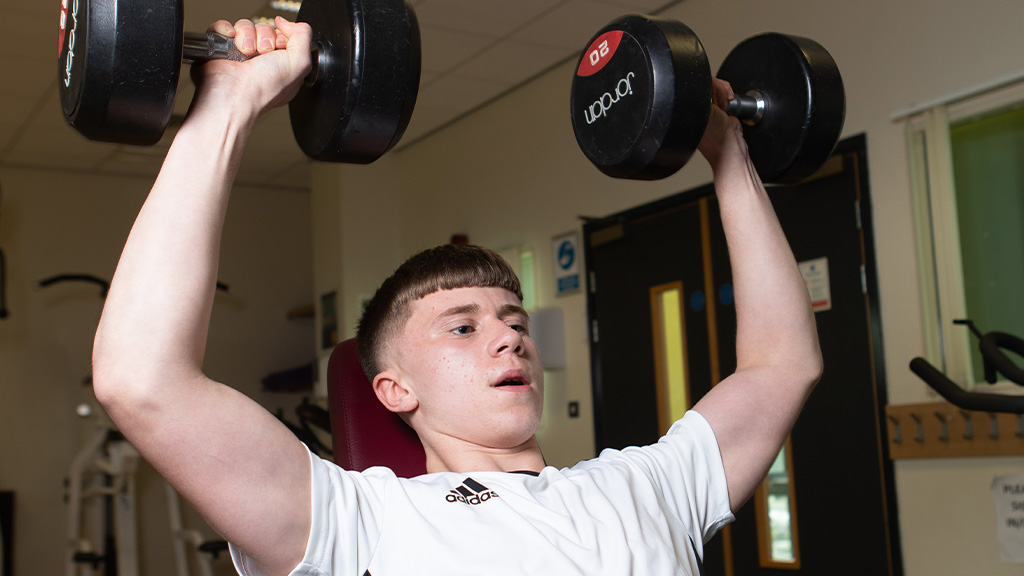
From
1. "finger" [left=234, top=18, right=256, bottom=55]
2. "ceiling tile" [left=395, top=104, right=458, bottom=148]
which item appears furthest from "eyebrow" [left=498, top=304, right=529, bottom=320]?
"ceiling tile" [left=395, top=104, right=458, bottom=148]

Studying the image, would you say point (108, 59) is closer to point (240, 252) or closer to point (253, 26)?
point (253, 26)

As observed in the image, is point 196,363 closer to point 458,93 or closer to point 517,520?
point 517,520

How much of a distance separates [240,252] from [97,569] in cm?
205

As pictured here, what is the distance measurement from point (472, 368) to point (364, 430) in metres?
0.29

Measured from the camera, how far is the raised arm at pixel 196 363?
82cm

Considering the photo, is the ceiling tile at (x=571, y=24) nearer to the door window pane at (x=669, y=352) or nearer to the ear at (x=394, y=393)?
the door window pane at (x=669, y=352)

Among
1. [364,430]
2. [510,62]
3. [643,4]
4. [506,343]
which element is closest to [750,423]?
[506,343]

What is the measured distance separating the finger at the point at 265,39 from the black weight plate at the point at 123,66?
4.2 inches

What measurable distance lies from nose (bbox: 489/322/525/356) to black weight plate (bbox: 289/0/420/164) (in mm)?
311

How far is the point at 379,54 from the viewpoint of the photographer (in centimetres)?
103

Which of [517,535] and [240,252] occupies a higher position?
[240,252]

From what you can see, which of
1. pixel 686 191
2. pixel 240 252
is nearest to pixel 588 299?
pixel 686 191

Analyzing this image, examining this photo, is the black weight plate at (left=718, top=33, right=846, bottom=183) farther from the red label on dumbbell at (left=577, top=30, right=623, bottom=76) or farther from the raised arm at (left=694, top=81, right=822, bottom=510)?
the red label on dumbbell at (left=577, top=30, right=623, bottom=76)

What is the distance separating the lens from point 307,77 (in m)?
1.08
